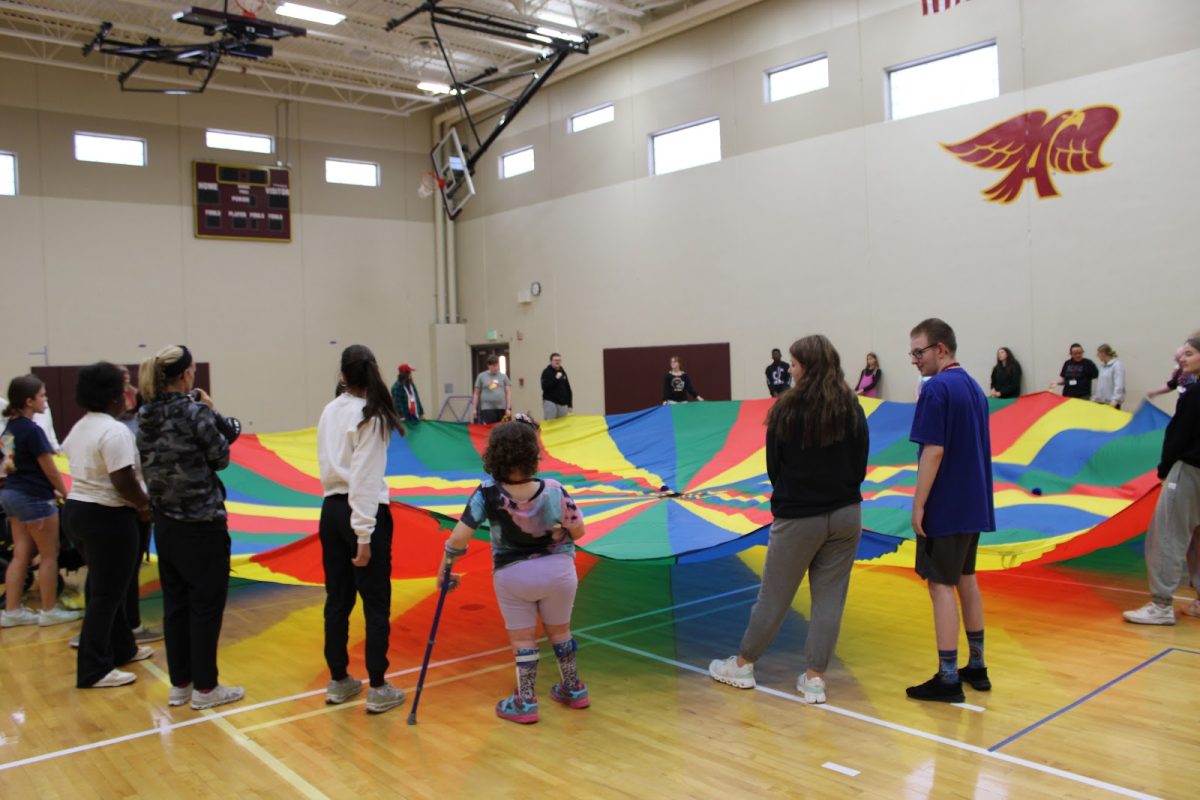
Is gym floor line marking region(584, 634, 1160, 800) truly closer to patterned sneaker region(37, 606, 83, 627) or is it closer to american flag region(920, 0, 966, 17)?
patterned sneaker region(37, 606, 83, 627)

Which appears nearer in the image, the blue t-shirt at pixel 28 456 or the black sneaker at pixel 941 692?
the black sneaker at pixel 941 692

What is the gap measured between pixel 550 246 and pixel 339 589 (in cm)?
1120

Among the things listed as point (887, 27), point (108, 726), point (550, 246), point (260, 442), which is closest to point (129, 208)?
point (550, 246)

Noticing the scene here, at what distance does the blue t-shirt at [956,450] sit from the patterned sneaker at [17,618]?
13.6 ft

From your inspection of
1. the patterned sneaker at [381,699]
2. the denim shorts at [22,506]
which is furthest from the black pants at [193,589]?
the denim shorts at [22,506]

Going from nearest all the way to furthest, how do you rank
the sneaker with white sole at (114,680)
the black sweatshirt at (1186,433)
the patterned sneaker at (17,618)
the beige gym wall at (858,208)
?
the sneaker with white sole at (114,680) < the black sweatshirt at (1186,433) < the patterned sneaker at (17,618) < the beige gym wall at (858,208)

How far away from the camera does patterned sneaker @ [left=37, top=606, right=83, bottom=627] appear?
4.41 metres

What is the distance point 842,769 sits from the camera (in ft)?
8.27

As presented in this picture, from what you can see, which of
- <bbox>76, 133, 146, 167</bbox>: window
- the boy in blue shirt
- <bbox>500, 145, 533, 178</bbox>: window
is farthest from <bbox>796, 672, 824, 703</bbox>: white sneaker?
<bbox>76, 133, 146, 167</bbox>: window

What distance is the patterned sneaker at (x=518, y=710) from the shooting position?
2.96 m

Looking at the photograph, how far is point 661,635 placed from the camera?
3.98m

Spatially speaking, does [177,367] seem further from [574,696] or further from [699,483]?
[699,483]

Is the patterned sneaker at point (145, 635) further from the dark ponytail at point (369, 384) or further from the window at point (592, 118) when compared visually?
the window at point (592, 118)

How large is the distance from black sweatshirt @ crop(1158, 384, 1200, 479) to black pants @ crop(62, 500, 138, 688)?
4.08 meters
